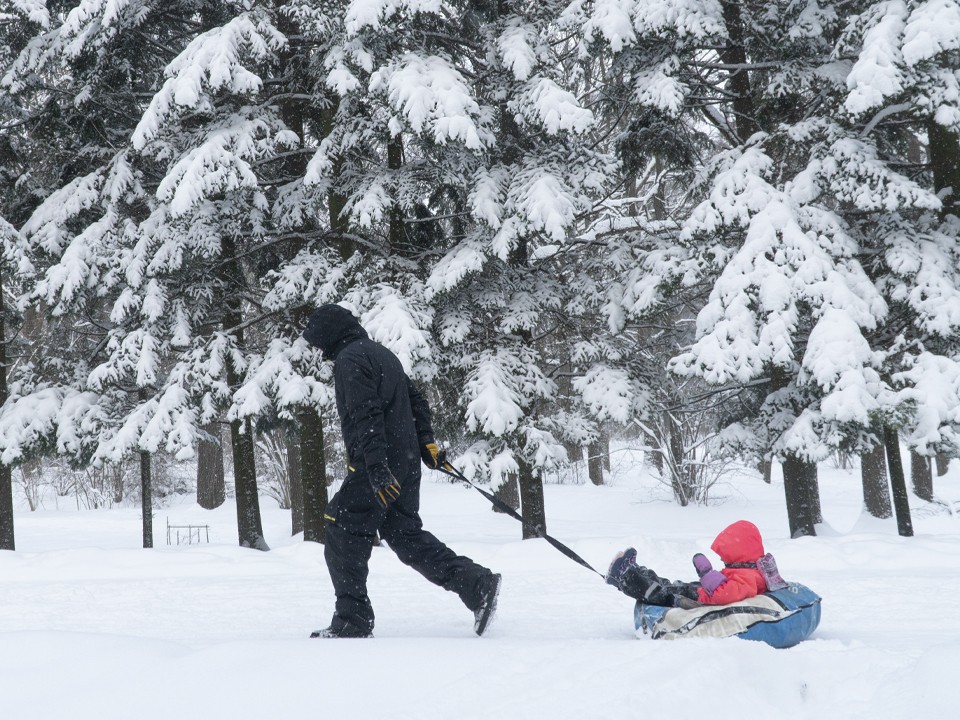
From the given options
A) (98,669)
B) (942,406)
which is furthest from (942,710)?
(942,406)

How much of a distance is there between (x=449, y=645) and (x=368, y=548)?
3.71 feet

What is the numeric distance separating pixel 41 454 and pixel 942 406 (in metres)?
11.7

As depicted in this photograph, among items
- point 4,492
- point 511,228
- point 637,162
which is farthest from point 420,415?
point 4,492

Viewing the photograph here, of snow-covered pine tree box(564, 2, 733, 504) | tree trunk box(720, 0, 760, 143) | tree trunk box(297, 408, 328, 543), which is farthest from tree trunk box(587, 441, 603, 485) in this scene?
tree trunk box(720, 0, 760, 143)

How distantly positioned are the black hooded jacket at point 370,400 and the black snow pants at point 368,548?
0.53 ft

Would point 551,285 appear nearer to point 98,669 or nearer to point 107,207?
point 107,207

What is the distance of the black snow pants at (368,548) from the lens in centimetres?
413

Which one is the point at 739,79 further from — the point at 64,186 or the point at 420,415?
the point at 64,186

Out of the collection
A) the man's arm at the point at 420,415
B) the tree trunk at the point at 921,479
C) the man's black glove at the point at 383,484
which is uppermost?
the man's arm at the point at 420,415

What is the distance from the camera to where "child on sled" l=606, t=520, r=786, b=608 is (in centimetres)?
389

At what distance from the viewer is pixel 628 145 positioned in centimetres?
1054

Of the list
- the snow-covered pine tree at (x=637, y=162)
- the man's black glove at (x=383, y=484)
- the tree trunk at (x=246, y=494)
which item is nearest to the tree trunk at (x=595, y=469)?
the snow-covered pine tree at (x=637, y=162)

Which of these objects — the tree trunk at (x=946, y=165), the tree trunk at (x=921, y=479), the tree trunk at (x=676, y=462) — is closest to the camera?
the tree trunk at (x=946, y=165)

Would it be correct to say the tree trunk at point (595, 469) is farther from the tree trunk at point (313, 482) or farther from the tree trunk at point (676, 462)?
the tree trunk at point (313, 482)
